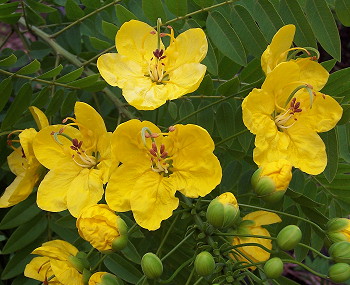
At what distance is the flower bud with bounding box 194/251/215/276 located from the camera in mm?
1128

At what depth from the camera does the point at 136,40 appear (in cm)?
146

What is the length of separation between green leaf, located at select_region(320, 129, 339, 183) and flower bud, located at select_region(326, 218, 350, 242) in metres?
0.12

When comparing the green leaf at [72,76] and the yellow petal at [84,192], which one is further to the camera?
the green leaf at [72,76]

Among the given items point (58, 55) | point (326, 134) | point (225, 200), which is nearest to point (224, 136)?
point (326, 134)

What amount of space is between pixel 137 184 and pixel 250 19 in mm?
489

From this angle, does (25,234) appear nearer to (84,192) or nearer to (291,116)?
(84,192)

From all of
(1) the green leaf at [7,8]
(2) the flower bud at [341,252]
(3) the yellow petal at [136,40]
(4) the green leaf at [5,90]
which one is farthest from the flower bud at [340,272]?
(1) the green leaf at [7,8]

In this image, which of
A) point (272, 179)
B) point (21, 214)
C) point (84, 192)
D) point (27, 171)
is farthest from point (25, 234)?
point (272, 179)

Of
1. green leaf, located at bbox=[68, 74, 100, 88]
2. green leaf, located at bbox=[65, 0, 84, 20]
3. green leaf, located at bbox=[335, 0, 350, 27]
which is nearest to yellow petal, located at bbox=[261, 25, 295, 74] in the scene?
green leaf, located at bbox=[335, 0, 350, 27]

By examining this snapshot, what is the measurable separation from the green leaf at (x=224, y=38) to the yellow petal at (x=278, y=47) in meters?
0.10

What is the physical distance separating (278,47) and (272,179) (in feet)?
A: 0.98

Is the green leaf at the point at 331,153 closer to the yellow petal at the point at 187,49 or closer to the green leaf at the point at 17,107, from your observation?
the yellow petal at the point at 187,49

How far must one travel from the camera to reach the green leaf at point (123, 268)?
59.1 inches

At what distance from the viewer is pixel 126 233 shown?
1248 millimetres
